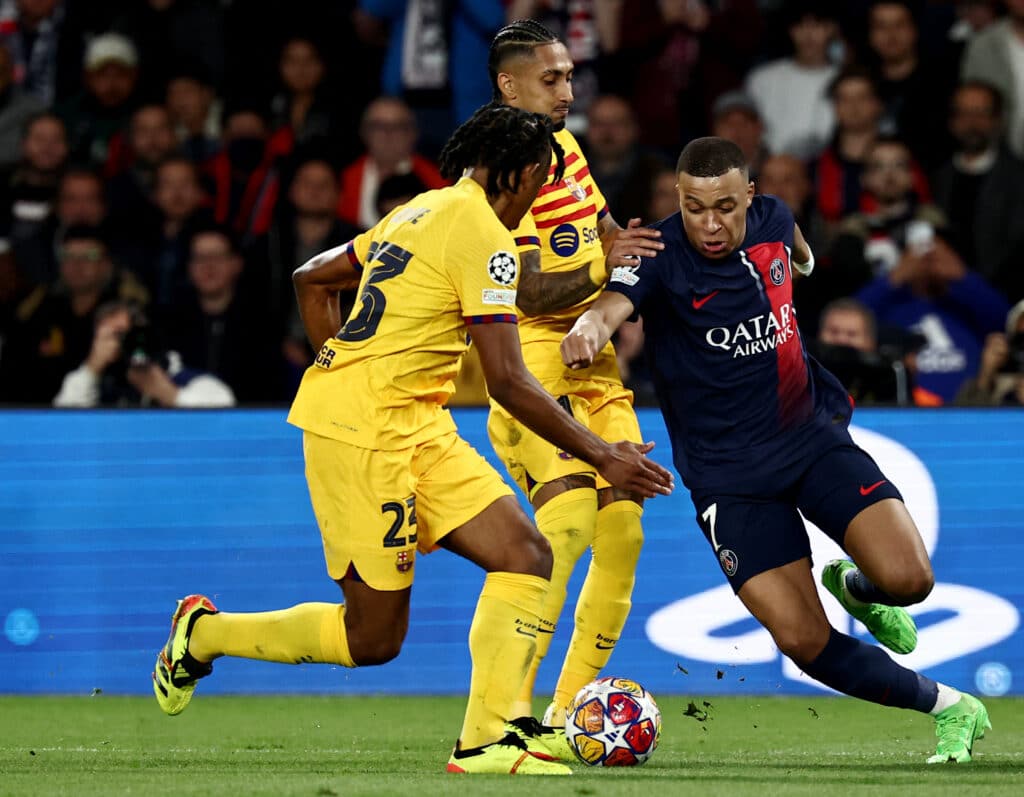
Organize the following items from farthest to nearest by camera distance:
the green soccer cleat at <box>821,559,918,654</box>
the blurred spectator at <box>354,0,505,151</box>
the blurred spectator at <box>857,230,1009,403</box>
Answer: the blurred spectator at <box>354,0,505,151</box> → the blurred spectator at <box>857,230,1009,403</box> → the green soccer cleat at <box>821,559,918,654</box>

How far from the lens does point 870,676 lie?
6.71m

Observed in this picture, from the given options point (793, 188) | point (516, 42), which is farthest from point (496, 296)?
point (793, 188)

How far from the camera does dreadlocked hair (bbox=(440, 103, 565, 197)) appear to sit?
6.41 meters

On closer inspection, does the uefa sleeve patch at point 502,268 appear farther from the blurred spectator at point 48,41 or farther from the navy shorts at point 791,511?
the blurred spectator at point 48,41

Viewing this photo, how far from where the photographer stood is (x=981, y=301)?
1126 cm

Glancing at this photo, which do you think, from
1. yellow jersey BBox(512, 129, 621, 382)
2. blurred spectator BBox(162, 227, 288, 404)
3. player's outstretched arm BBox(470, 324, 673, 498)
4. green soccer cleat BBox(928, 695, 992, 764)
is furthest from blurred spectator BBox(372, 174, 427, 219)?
green soccer cleat BBox(928, 695, 992, 764)

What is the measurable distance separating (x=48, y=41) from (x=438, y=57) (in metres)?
3.12

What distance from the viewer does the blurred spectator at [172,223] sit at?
1245 cm

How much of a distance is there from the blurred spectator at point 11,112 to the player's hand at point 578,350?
26.1ft

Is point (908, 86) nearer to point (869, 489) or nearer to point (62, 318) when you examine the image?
point (62, 318)

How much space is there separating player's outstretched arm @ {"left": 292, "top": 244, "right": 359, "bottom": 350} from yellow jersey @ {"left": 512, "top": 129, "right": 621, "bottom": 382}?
83 cm

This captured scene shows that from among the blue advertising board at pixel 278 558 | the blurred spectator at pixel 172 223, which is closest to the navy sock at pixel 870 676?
the blue advertising board at pixel 278 558

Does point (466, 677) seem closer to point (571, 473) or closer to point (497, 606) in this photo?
point (571, 473)

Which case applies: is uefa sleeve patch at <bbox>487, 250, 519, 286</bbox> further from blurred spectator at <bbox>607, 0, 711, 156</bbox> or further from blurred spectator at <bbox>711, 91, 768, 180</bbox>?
blurred spectator at <bbox>607, 0, 711, 156</bbox>
